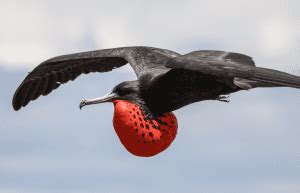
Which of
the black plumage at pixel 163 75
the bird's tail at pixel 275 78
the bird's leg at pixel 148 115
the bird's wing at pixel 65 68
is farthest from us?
the bird's wing at pixel 65 68

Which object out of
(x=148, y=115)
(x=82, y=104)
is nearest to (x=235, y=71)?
(x=148, y=115)

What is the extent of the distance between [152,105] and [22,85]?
2885 millimetres

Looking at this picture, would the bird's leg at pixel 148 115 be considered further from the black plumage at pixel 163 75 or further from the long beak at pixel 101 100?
the long beak at pixel 101 100

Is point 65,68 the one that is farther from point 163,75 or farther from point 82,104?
point 163,75

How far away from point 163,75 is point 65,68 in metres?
2.76

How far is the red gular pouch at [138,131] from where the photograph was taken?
10.0 metres

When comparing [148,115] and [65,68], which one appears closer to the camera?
[148,115]

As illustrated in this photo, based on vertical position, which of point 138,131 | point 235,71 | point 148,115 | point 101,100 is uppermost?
point 235,71

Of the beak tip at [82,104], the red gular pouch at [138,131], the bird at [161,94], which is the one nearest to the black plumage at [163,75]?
the bird at [161,94]

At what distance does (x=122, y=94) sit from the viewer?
10.3 metres

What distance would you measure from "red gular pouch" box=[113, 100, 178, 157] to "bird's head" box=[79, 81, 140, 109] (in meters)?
0.08

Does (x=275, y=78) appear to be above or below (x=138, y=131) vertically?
above

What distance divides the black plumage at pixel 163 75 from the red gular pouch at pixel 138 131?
17 centimetres

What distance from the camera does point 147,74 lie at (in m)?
10.6
